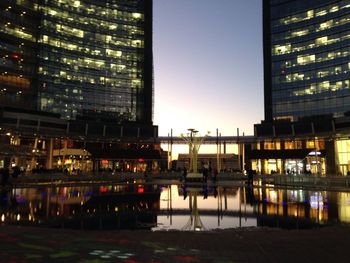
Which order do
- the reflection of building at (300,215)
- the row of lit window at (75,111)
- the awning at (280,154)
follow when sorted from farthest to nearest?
the row of lit window at (75,111), the awning at (280,154), the reflection of building at (300,215)

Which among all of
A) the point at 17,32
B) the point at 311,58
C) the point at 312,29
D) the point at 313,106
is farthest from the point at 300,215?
the point at 312,29

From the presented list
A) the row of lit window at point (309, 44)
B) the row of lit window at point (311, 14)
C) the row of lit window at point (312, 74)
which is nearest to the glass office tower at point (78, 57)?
the row of lit window at point (309, 44)

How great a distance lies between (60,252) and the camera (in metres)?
8.39

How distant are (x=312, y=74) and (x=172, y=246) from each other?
3997 inches

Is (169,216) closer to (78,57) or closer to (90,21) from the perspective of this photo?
(78,57)

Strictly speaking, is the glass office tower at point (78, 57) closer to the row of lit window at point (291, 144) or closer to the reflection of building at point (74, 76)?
the reflection of building at point (74, 76)

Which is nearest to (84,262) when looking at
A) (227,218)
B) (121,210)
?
(227,218)

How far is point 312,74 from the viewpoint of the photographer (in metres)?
101

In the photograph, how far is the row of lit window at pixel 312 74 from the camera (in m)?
93.8

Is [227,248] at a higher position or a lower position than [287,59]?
lower

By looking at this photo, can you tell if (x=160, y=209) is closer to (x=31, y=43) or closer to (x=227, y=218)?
(x=227, y=218)

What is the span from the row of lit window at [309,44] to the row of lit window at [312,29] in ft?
8.69

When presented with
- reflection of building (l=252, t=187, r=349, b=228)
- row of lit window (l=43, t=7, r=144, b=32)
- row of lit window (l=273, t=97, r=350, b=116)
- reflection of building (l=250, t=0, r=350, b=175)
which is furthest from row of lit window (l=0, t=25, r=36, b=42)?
reflection of building (l=252, t=187, r=349, b=228)

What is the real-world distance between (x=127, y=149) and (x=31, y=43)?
37154 mm
